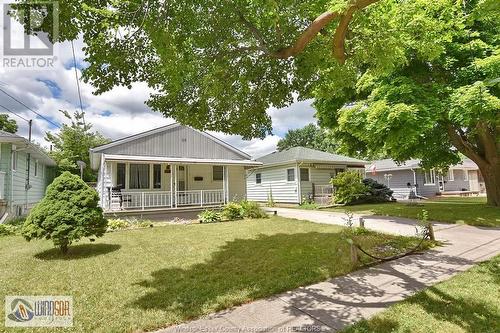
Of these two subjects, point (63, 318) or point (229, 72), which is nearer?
point (63, 318)

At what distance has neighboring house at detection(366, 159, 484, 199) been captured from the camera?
27500 mm

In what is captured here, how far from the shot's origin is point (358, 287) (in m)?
4.86

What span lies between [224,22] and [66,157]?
102 ft

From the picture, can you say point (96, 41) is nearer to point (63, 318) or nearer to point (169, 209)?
point (63, 318)

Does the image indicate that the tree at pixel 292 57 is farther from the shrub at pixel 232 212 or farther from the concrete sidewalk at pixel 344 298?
the shrub at pixel 232 212

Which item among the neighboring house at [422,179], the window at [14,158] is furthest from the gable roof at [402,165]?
the window at [14,158]

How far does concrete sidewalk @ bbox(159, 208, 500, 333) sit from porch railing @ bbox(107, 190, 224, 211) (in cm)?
1070

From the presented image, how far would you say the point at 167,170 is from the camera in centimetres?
1606

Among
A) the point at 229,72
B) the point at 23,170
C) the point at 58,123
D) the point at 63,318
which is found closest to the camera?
the point at 63,318

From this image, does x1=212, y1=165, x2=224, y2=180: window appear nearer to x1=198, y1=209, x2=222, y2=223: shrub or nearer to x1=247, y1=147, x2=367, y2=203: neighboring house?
x1=247, y1=147, x2=367, y2=203: neighboring house

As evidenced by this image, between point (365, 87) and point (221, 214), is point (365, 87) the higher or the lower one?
the higher one

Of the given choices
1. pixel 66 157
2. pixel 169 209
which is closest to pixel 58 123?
pixel 66 157

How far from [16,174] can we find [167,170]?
7.12 m

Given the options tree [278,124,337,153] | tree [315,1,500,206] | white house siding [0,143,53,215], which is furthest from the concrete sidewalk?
tree [278,124,337,153]
